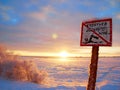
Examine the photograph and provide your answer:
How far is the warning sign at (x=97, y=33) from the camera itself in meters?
4.60

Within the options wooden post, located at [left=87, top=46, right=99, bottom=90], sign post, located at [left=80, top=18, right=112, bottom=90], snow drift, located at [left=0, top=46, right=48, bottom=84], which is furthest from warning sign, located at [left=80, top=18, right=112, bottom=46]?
snow drift, located at [left=0, top=46, right=48, bottom=84]

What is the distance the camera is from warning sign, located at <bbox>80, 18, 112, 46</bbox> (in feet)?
15.1

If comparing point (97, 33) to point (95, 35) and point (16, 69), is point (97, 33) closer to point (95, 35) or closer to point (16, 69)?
point (95, 35)

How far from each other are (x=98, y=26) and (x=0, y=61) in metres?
9.51

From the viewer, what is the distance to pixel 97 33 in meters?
4.75

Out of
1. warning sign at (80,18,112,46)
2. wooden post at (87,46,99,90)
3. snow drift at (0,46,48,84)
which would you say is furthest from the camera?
snow drift at (0,46,48,84)

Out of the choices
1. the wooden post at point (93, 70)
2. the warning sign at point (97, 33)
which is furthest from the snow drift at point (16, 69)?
the warning sign at point (97, 33)

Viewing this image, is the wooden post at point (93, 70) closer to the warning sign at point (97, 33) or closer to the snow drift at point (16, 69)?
the warning sign at point (97, 33)

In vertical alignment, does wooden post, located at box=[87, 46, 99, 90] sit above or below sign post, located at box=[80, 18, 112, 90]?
below

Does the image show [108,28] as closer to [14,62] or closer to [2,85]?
[2,85]

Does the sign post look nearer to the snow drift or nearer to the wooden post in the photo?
the wooden post

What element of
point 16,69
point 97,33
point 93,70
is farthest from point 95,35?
point 16,69

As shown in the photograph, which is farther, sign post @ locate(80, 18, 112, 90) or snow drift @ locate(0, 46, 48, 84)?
snow drift @ locate(0, 46, 48, 84)

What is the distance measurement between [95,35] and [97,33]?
0.21 ft
